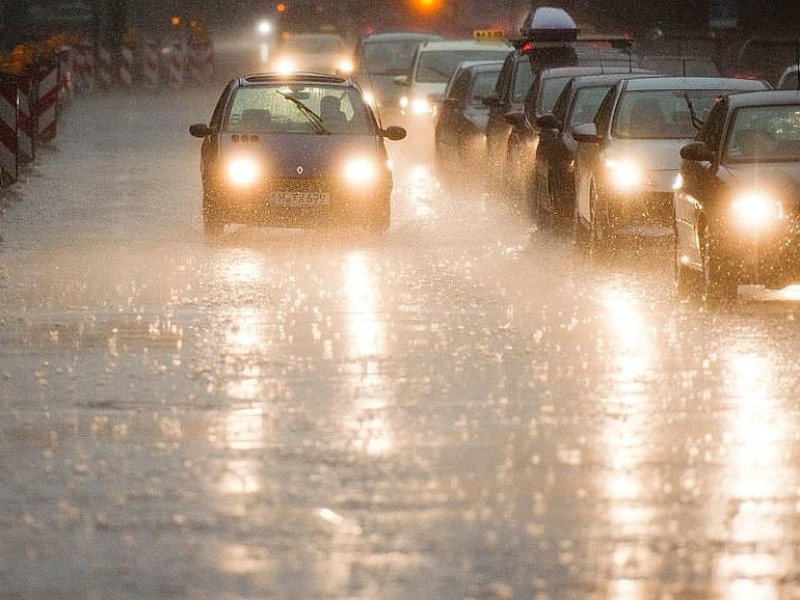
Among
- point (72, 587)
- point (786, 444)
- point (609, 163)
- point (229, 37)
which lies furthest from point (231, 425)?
point (229, 37)

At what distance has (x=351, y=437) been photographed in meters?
8.84

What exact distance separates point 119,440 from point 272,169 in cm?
987

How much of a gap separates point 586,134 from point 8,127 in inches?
336

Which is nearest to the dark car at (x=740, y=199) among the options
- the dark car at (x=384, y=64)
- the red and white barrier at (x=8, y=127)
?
the red and white barrier at (x=8, y=127)

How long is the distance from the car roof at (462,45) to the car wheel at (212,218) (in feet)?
47.9

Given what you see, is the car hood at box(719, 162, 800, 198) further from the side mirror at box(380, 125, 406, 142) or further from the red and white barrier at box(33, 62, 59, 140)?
the red and white barrier at box(33, 62, 59, 140)

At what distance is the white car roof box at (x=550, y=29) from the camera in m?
29.6

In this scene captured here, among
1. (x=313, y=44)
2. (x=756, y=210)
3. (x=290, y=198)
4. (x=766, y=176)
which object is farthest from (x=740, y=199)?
(x=313, y=44)

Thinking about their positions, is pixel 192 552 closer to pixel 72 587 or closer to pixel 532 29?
pixel 72 587

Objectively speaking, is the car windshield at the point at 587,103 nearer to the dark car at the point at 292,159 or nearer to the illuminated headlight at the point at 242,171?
the dark car at the point at 292,159

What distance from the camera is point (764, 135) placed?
568 inches

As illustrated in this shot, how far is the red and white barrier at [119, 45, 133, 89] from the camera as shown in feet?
178

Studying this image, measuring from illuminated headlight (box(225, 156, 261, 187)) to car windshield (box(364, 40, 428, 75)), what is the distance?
21.7m

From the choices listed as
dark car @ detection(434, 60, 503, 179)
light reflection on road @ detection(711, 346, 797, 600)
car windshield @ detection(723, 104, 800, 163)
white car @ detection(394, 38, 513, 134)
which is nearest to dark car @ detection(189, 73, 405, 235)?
car windshield @ detection(723, 104, 800, 163)
